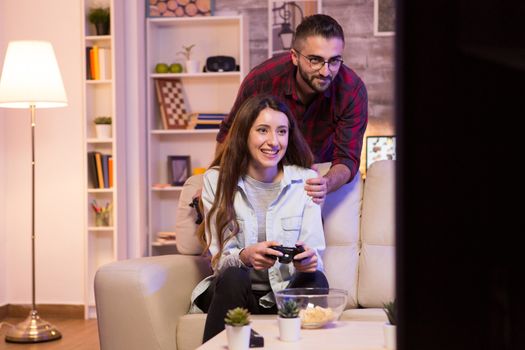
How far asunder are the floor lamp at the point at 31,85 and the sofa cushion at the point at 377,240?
242 cm

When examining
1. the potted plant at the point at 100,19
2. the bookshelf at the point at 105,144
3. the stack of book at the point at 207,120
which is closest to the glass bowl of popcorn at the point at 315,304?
the bookshelf at the point at 105,144

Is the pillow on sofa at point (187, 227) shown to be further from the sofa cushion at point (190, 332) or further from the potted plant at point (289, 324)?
the potted plant at point (289, 324)

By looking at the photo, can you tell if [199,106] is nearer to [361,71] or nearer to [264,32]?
[264,32]

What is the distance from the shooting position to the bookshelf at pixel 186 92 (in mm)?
5996

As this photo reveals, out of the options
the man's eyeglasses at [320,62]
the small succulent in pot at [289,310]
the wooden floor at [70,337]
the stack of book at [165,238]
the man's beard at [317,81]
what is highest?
the man's eyeglasses at [320,62]

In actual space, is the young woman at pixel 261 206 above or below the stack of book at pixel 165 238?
above

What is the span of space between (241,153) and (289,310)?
920mm

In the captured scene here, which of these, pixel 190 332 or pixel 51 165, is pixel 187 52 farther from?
pixel 190 332

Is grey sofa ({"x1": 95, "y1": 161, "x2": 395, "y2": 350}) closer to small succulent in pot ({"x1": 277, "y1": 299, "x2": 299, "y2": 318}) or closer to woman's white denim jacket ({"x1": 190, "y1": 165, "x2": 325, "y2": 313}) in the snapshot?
woman's white denim jacket ({"x1": 190, "y1": 165, "x2": 325, "y2": 313})

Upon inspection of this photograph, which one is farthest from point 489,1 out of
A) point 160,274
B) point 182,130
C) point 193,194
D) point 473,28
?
point 182,130

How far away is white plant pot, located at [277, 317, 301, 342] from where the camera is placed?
1931 millimetres

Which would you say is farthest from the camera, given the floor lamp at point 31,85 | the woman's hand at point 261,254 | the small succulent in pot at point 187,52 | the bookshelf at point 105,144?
the small succulent in pot at point 187,52

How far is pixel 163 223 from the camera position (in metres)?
6.13

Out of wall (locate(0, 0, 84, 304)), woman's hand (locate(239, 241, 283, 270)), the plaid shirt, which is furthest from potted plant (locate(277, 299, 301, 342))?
wall (locate(0, 0, 84, 304))
